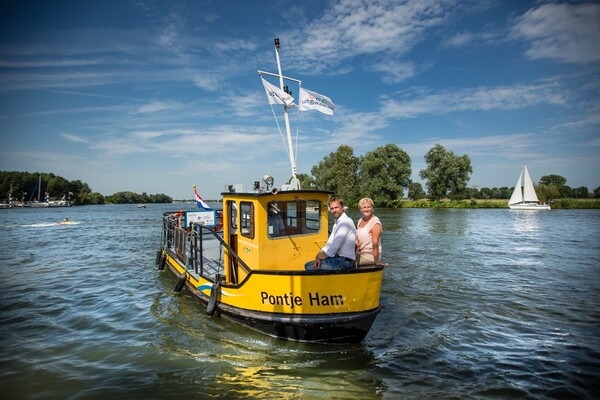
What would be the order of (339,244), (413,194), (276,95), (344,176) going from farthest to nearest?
(413,194) → (344,176) → (276,95) → (339,244)

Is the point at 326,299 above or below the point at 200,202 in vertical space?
below

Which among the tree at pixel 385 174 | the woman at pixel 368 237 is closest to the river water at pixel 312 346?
the woman at pixel 368 237

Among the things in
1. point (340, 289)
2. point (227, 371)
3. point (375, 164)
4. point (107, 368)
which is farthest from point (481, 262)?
point (375, 164)

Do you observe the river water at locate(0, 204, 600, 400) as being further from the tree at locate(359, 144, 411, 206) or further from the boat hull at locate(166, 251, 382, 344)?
the tree at locate(359, 144, 411, 206)

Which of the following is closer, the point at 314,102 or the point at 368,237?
the point at 368,237

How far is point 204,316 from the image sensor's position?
29.4 feet

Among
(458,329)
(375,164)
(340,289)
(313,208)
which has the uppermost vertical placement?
(375,164)

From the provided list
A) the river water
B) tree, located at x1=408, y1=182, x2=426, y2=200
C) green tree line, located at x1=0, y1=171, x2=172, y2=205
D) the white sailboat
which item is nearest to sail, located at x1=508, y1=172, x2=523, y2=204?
the white sailboat

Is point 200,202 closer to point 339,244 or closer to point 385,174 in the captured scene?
point 339,244

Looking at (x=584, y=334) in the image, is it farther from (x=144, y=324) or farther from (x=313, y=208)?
(x=144, y=324)

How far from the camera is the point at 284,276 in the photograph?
6.42m

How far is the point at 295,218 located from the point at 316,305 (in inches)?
98.7

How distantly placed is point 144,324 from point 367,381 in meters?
5.85

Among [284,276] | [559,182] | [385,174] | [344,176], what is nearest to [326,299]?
[284,276]
